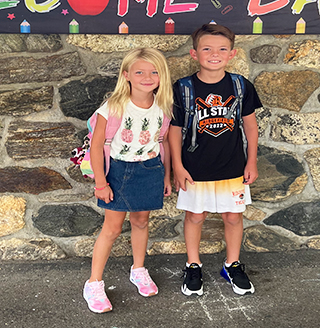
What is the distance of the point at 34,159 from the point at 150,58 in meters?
1.04

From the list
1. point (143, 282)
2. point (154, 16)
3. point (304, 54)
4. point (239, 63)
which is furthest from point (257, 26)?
point (143, 282)

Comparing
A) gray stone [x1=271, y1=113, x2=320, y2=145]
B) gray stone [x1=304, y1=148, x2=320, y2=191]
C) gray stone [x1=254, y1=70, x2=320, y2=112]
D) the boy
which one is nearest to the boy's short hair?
the boy

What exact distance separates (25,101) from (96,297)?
49.9 inches

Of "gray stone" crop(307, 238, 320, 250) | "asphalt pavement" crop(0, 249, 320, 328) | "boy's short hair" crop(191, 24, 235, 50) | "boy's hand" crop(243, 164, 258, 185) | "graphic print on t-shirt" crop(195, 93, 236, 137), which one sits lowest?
"asphalt pavement" crop(0, 249, 320, 328)

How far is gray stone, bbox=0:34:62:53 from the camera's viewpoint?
2412 mm

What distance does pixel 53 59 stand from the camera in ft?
8.05

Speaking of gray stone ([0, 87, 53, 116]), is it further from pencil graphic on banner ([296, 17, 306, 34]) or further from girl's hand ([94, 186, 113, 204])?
pencil graphic on banner ([296, 17, 306, 34])

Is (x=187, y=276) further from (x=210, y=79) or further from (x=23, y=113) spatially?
(x=23, y=113)

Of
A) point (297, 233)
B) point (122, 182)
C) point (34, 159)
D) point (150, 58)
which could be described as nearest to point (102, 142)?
point (122, 182)

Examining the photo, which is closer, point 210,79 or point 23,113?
point 210,79

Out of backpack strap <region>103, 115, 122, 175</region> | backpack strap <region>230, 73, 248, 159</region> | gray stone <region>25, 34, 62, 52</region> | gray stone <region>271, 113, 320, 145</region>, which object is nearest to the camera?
backpack strap <region>103, 115, 122, 175</region>

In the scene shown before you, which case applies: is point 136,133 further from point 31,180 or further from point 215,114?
point 31,180

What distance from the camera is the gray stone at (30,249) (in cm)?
272

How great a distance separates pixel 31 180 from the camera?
8.60 feet
